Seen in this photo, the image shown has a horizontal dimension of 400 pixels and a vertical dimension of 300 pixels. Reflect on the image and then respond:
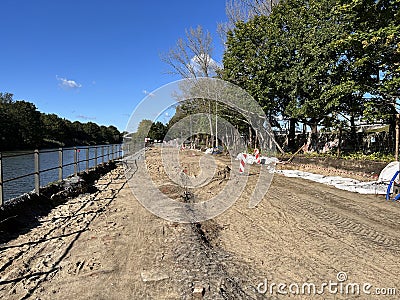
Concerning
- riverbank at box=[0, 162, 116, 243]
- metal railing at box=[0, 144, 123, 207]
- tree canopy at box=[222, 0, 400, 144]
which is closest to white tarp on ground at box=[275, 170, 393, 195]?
tree canopy at box=[222, 0, 400, 144]

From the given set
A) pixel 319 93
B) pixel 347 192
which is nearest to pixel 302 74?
pixel 319 93

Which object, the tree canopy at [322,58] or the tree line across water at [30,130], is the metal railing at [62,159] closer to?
the tree canopy at [322,58]

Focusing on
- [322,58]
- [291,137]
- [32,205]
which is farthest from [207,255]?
[291,137]

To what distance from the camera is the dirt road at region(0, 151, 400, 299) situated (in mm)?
3520

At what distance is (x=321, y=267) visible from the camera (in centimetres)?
414

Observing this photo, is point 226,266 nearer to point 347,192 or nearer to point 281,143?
point 347,192

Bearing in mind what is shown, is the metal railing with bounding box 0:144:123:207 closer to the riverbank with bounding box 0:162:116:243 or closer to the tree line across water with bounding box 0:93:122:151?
the riverbank with bounding box 0:162:116:243

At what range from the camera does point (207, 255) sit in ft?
Answer: 14.7

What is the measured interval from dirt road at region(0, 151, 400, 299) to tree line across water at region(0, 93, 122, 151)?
Answer: 51635mm

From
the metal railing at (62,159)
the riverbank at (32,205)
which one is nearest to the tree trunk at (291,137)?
the metal railing at (62,159)

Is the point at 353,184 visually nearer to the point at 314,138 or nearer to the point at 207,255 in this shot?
the point at 207,255

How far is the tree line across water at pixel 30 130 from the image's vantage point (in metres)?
50.8

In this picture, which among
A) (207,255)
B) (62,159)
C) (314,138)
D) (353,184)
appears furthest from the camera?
(314,138)

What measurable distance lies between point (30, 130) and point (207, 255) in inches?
2422
